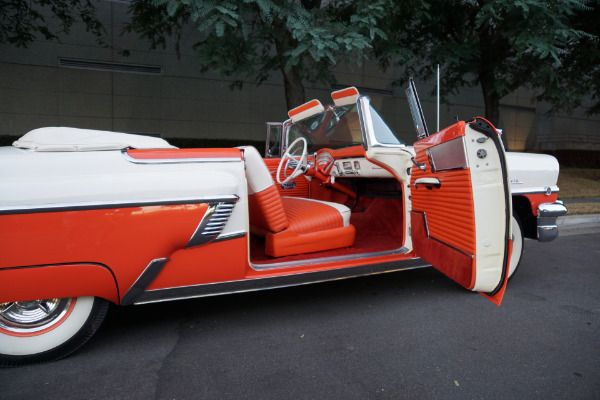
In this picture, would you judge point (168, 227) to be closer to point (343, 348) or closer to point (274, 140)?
point (343, 348)

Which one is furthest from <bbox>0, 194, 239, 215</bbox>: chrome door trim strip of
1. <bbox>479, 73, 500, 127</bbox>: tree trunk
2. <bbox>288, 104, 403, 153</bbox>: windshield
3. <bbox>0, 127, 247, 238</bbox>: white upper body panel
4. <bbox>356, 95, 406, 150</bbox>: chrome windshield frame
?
<bbox>479, 73, 500, 127</bbox>: tree trunk

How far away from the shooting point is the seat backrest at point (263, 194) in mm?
2699

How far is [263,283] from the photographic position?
2.66 metres

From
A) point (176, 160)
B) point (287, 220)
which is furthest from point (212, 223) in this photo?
point (287, 220)

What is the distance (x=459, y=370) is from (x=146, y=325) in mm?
2011

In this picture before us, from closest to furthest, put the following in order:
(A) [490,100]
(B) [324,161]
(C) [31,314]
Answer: (C) [31,314]
(B) [324,161]
(A) [490,100]

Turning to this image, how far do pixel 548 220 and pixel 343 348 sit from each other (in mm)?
2188

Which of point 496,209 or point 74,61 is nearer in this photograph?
point 496,209

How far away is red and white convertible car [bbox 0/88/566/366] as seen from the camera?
2076mm

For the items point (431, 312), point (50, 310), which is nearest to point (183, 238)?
point (50, 310)

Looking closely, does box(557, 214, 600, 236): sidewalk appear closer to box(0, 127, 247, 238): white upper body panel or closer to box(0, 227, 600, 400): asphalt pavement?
box(0, 227, 600, 400): asphalt pavement

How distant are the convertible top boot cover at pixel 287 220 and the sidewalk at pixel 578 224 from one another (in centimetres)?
465

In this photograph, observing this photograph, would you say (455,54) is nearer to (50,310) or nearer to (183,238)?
(183,238)

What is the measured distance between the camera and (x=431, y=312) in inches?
119
